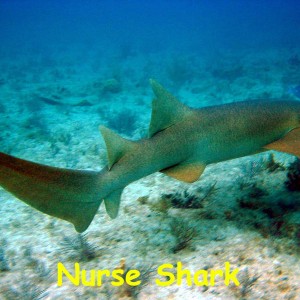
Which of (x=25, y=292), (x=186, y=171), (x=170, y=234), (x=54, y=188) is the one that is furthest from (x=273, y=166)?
(x=25, y=292)

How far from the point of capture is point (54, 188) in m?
2.57

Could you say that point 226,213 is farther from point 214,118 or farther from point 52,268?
point 52,268

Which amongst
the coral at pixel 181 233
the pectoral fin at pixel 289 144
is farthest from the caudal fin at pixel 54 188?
the pectoral fin at pixel 289 144

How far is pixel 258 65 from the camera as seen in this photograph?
26.2m

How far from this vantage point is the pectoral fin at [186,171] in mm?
3350

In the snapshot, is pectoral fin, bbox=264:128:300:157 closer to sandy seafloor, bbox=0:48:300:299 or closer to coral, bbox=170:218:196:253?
sandy seafloor, bbox=0:48:300:299

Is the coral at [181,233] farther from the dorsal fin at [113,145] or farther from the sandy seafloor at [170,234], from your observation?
the dorsal fin at [113,145]

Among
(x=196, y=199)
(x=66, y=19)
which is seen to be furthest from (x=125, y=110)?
(x=66, y=19)

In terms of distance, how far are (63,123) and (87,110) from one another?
2617 mm

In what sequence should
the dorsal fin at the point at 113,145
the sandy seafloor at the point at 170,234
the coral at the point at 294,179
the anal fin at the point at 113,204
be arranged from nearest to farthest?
the dorsal fin at the point at 113,145, the anal fin at the point at 113,204, the sandy seafloor at the point at 170,234, the coral at the point at 294,179

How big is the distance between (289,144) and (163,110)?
166cm

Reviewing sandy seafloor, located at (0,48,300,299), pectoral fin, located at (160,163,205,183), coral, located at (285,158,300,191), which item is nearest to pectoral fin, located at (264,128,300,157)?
pectoral fin, located at (160,163,205,183)

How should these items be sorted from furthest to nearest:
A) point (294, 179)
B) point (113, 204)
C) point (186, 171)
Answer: point (294, 179)
point (186, 171)
point (113, 204)

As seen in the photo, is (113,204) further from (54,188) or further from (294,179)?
(294,179)
